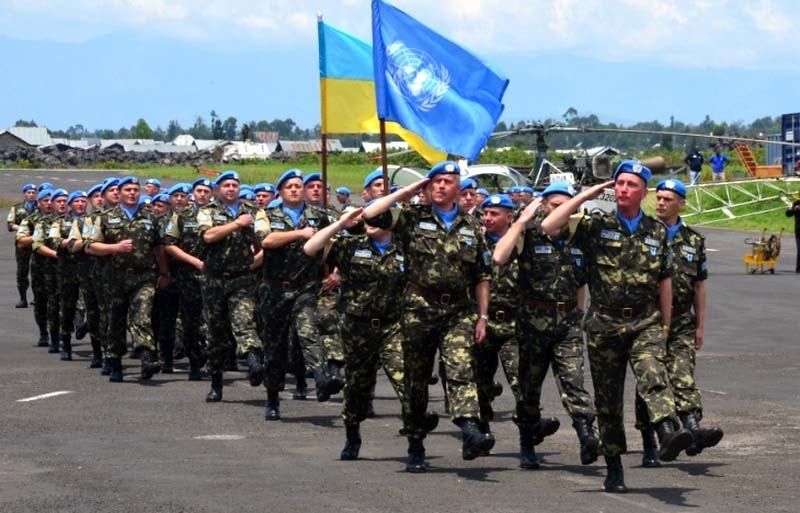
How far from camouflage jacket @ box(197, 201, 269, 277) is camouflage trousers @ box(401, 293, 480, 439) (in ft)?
14.8

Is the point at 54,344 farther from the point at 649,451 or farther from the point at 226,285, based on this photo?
the point at 649,451

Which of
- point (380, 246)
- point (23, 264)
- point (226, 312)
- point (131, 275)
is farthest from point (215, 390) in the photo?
point (23, 264)

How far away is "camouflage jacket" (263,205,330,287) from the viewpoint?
14.0 meters

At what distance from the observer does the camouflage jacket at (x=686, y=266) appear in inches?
464

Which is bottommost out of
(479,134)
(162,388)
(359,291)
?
(162,388)

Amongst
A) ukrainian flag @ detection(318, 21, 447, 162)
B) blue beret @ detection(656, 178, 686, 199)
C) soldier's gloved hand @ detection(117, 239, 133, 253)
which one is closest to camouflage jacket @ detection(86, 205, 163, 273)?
soldier's gloved hand @ detection(117, 239, 133, 253)

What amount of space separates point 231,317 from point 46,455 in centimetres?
359

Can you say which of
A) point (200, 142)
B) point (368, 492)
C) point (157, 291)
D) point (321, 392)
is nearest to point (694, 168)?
point (157, 291)

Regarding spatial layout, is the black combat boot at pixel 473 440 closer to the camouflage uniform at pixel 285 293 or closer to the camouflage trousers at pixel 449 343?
the camouflage trousers at pixel 449 343

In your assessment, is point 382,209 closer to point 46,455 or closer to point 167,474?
point 167,474

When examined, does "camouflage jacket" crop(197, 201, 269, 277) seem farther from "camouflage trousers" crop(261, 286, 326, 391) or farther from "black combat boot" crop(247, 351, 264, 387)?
"camouflage trousers" crop(261, 286, 326, 391)

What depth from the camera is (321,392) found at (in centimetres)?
1372

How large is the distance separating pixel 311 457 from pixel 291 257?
261 centimetres

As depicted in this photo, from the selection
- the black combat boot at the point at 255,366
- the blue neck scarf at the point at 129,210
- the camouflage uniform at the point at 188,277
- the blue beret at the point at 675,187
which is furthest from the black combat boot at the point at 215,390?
the blue beret at the point at 675,187
